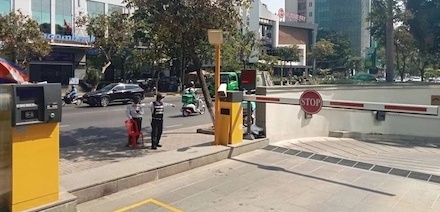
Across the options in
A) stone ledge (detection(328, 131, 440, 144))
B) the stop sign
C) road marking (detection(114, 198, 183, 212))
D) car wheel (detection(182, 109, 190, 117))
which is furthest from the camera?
car wheel (detection(182, 109, 190, 117))

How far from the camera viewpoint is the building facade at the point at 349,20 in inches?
3878

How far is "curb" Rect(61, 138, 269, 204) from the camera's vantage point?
5215mm

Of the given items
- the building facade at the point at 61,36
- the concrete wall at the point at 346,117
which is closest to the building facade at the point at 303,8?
the building facade at the point at 61,36

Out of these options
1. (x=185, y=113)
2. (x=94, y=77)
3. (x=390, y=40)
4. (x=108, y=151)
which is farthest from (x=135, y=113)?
(x=94, y=77)

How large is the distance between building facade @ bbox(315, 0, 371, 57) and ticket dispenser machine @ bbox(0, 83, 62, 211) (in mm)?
98477

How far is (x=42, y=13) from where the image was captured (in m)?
31.5

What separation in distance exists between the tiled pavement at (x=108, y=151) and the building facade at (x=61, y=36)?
2482 cm

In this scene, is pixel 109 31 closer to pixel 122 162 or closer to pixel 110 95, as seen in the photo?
pixel 110 95

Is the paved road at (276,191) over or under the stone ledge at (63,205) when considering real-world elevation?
under

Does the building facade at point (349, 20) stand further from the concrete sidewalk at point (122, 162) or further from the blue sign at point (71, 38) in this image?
the concrete sidewalk at point (122, 162)

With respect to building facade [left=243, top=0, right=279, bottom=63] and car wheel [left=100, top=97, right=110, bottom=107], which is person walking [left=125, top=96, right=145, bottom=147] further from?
building facade [left=243, top=0, right=279, bottom=63]

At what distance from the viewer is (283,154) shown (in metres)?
7.95

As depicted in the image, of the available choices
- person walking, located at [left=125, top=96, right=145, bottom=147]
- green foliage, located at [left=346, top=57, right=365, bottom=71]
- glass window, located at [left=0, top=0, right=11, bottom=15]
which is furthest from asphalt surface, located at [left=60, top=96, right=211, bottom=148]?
green foliage, located at [left=346, top=57, right=365, bottom=71]

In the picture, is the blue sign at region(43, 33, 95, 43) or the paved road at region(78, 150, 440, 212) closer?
the paved road at region(78, 150, 440, 212)
